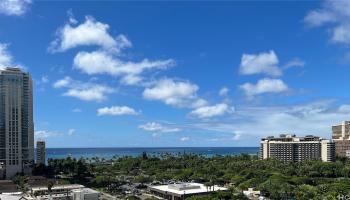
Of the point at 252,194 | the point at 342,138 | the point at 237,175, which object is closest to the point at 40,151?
the point at 237,175

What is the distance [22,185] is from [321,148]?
102946mm

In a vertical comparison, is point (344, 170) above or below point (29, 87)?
below

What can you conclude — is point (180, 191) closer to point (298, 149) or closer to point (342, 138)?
point (298, 149)

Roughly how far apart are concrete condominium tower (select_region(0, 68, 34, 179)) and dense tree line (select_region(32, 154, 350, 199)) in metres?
6.54

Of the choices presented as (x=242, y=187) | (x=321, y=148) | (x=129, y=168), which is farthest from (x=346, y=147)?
(x=242, y=187)

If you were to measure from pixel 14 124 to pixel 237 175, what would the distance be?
175 ft

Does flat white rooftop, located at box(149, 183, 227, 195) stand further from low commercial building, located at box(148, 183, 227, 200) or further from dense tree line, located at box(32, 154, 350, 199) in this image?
dense tree line, located at box(32, 154, 350, 199)

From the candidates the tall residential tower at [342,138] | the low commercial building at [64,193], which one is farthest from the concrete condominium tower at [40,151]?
the tall residential tower at [342,138]

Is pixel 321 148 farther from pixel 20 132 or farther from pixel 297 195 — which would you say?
pixel 20 132

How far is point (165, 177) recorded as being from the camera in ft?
352

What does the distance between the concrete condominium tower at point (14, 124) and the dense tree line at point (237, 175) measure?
21.4 feet

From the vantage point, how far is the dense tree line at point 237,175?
75.2 metres

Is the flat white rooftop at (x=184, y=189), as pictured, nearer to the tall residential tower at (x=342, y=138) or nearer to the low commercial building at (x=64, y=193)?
the low commercial building at (x=64, y=193)

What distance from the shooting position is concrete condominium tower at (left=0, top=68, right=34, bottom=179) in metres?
104
